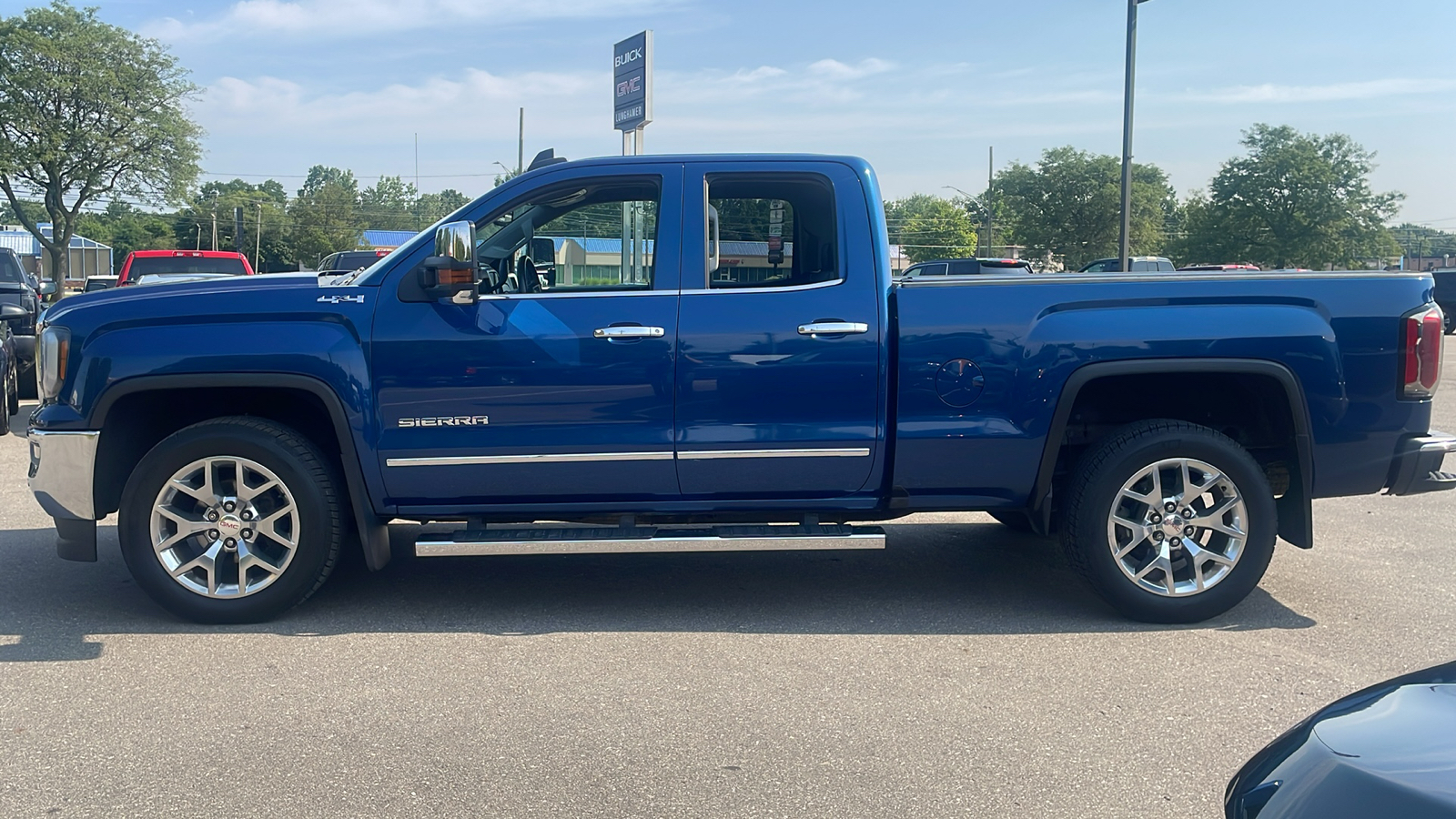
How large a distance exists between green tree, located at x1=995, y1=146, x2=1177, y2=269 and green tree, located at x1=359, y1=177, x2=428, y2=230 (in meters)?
49.8

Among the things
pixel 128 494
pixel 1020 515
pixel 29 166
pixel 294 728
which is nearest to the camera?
pixel 294 728

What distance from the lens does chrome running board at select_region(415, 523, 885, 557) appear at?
16.1 ft

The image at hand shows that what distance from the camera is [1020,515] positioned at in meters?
6.27

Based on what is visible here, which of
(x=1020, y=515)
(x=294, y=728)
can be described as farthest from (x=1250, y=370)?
(x=294, y=728)

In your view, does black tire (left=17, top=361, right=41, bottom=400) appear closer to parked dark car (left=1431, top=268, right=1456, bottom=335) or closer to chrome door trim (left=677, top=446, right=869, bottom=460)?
chrome door trim (left=677, top=446, right=869, bottom=460)

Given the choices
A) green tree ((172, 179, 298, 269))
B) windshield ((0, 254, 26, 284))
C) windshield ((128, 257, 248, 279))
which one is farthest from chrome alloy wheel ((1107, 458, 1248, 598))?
green tree ((172, 179, 298, 269))

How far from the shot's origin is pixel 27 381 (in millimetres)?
12672

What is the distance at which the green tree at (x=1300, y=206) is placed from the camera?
5594 centimetres

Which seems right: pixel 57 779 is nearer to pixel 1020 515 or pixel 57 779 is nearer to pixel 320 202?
pixel 1020 515

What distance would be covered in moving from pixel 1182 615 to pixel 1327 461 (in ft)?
3.06

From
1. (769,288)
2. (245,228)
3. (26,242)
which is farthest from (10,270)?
(245,228)

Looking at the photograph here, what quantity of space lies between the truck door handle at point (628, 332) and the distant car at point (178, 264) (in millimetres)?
11223

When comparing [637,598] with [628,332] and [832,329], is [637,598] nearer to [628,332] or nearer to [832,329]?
[628,332]

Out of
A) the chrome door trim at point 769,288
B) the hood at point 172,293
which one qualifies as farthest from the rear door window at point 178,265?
the chrome door trim at point 769,288
